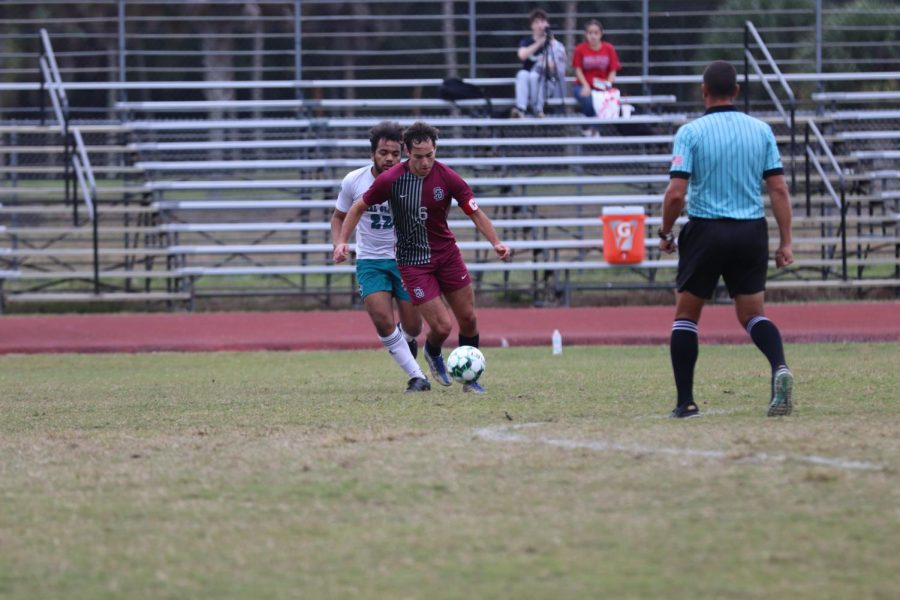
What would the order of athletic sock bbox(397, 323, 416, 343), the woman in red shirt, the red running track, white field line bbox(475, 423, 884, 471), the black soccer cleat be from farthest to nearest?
the woman in red shirt → the red running track → athletic sock bbox(397, 323, 416, 343) → the black soccer cleat → white field line bbox(475, 423, 884, 471)

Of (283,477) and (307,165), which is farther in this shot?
(307,165)

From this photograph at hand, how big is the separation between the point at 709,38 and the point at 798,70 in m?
2.20

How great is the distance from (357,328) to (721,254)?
370 inches

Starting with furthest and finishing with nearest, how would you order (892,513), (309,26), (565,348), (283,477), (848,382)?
(309,26)
(565,348)
(848,382)
(283,477)
(892,513)

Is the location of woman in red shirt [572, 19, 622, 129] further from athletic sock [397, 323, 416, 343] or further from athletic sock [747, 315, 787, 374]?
athletic sock [747, 315, 787, 374]

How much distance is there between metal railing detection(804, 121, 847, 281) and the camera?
18781mm

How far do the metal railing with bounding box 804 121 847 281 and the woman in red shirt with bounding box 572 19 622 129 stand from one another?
316cm

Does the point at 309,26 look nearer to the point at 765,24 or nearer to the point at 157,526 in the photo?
the point at 765,24

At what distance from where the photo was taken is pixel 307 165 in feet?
67.3

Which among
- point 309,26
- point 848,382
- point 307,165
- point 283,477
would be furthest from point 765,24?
point 283,477

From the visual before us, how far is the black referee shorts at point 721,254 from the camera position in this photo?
7.90m

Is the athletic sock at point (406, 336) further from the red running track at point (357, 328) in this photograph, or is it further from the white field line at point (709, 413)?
the red running track at point (357, 328)

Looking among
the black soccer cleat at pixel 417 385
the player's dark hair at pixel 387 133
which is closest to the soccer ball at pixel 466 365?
the black soccer cleat at pixel 417 385

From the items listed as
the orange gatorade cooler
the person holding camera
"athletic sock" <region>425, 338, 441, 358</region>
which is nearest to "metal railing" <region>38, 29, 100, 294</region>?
the person holding camera
